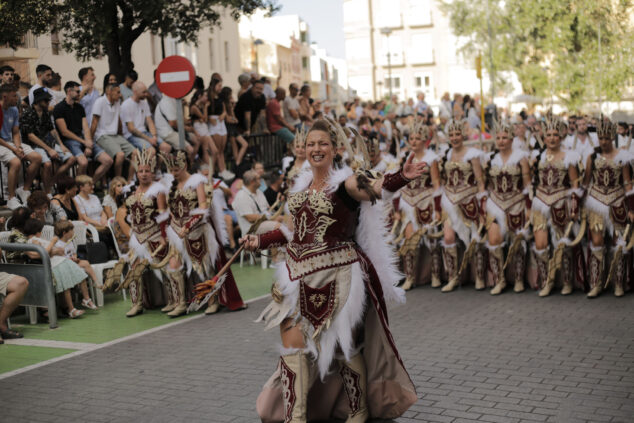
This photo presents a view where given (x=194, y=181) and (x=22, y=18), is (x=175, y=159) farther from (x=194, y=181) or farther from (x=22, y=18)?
(x=22, y=18)

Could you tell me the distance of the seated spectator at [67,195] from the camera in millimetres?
12320

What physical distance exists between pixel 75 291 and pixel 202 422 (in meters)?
5.93

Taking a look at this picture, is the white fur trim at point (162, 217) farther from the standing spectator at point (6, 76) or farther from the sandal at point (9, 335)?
the standing spectator at point (6, 76)

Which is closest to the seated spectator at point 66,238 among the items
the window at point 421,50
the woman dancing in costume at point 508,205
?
the woman dancing in costume at point 508,205

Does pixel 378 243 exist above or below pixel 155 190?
below

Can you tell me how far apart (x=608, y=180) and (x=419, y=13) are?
64.0 meters

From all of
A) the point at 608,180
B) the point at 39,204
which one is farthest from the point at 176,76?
the point at 608,180

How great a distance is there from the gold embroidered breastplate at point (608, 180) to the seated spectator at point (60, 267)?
649 centimetres

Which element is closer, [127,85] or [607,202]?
[607,202]

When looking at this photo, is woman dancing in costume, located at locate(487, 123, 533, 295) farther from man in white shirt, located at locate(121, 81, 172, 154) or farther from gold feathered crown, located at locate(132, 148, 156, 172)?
man in white shirt, located at locate(121, 81, 172, 154)

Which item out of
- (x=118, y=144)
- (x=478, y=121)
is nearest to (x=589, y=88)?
(x=478, y=121)

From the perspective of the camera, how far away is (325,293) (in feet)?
19.1

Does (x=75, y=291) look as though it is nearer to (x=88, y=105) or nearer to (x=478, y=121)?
(x=88, y=105)

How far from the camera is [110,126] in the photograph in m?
14.4
